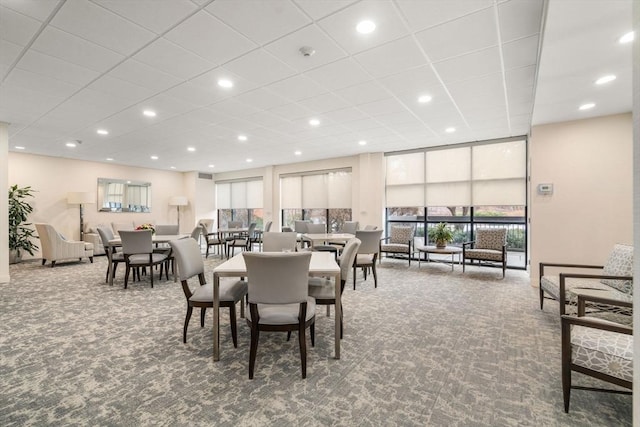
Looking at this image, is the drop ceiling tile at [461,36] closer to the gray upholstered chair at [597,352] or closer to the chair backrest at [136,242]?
the gray upholstered chair at [597,352]

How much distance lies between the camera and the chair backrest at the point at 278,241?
393cm

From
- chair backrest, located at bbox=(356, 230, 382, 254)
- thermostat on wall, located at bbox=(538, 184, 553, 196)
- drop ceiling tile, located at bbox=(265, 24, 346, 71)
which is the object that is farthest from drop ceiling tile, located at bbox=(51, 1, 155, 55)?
thermostat on wall, located at bbox=(538, 184, 553, 196)

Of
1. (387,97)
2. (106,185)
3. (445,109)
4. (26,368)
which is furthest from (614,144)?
(106,185)

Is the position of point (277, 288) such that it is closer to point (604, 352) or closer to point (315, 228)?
point (604, 352)

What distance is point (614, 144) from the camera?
423 cm

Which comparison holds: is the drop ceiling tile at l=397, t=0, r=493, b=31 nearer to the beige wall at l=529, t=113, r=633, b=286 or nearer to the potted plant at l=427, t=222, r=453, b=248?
the beige wall at l=529, t=113, r=633, b=286

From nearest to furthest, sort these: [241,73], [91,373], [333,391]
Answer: [333,391] → [91,373] → [241,73]

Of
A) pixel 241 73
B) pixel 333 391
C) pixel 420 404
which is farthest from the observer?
pixel 241 73

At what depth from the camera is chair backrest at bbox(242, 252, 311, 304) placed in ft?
6.75

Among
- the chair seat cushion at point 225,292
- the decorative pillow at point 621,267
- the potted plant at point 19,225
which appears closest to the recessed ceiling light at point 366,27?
the chair seat cushion at point 225,292

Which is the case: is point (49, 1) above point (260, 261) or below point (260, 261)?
above

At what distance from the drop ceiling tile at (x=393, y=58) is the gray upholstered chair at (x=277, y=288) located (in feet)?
6.84

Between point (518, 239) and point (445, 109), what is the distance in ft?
12.5

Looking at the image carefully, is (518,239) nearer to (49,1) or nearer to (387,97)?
(387,97)
